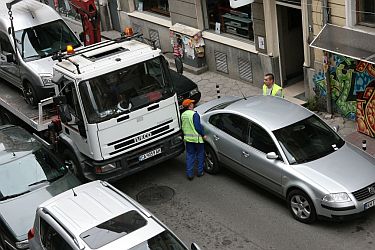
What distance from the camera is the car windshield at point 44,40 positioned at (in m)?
16.1

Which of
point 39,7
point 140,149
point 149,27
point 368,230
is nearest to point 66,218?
point 140,149

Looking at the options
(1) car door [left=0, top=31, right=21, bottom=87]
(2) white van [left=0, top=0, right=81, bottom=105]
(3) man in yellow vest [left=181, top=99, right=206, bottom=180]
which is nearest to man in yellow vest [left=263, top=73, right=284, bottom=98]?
(3) man in yellow vest [left=181, top=99, right=206, bottom=180]

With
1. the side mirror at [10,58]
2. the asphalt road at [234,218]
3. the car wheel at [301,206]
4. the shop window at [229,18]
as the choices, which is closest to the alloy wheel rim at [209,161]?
the asphalt road at [234,218]

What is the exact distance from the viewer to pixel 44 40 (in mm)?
16375

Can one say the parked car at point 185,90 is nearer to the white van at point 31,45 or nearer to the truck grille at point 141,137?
the white van at point 31,45

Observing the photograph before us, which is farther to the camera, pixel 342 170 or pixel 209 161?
pixel 209 161

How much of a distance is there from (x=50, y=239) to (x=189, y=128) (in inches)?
179

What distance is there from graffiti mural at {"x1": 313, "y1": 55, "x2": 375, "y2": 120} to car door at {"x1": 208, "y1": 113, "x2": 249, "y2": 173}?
130 inches

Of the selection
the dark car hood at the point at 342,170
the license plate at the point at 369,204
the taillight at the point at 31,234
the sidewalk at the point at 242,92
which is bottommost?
the sidewalk at the point at 242,92

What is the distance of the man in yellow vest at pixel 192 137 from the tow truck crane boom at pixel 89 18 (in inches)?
119

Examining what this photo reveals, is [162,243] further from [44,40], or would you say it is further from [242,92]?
[242,92]

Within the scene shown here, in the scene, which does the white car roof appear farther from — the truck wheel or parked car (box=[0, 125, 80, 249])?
the truck wheel

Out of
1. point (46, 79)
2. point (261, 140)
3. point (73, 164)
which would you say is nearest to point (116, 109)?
point (73, 164)

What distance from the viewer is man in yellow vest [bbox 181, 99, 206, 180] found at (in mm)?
13148
